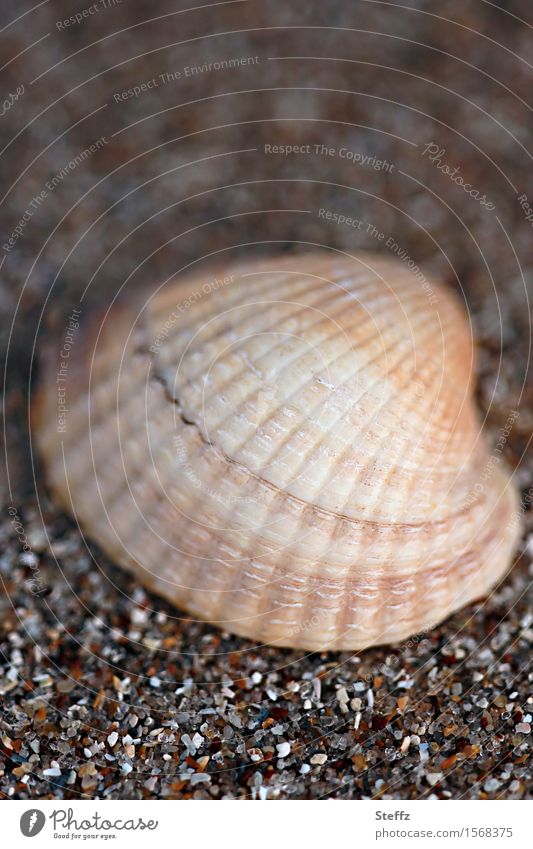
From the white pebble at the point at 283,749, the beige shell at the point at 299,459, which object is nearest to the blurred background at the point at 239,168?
the beige shell at the point at 299,459

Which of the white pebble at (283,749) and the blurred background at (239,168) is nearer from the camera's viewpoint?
the white pebble at (283,749)

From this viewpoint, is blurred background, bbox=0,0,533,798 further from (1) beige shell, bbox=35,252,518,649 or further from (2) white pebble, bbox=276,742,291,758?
(2) white pebble, bbox=276,742,291,758

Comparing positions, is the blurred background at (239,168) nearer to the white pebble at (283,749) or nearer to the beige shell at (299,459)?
the beige shell at (299,459)

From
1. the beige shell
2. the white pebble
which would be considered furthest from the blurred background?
the white pebble

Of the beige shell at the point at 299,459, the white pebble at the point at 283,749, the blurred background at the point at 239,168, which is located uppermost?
the blurred background at the point at 239,168

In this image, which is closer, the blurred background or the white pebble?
the white pebble

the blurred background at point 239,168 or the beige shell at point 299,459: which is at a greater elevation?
the blurred background at point 239,168

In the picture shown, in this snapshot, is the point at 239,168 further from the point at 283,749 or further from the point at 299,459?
the point at 283,749

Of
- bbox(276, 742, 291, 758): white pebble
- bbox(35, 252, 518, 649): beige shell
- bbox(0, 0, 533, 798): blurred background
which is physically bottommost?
bbox(276, 742, 291, 758): white pebble
